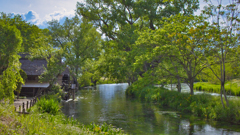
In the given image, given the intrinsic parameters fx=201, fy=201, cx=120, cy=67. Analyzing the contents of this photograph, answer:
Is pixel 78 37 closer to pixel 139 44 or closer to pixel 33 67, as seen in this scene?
pixel 33 67

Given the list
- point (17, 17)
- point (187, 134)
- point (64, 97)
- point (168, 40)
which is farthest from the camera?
point (17, 17)

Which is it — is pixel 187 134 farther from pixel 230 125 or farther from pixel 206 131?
pixel 230 125

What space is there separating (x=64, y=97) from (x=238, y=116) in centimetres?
2026

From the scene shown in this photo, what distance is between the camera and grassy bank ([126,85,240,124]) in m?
13.6

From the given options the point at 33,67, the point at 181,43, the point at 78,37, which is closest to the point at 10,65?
the point at 181,43

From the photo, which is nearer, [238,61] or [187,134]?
[187,134]

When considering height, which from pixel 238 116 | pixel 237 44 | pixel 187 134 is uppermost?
pixel 237 44

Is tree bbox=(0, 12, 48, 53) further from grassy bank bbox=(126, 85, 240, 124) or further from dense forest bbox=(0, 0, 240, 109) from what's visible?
grassy bank bbox=(126, 85, 240, 124)

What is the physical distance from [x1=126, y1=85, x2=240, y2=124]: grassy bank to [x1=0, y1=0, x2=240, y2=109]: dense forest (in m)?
0.88

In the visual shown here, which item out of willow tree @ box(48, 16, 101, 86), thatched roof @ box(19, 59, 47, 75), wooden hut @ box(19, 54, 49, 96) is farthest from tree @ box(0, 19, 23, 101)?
willow tree @ box(48, 16, 101, 86)

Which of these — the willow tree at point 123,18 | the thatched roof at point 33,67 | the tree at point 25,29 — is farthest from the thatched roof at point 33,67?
the tree at point 25,29

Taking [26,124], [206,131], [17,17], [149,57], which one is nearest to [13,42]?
[26,124]

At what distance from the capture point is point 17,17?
4309 centimetres

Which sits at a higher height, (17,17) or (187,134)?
(17,17)
